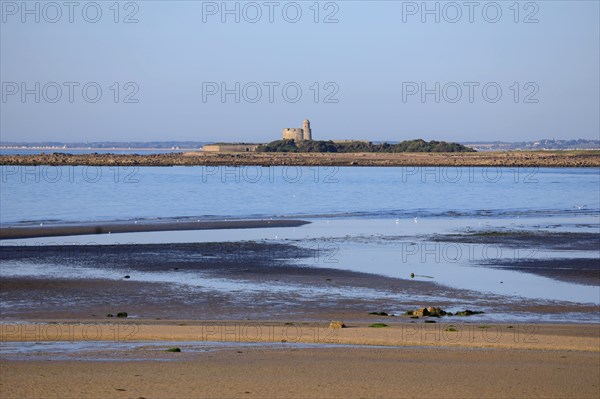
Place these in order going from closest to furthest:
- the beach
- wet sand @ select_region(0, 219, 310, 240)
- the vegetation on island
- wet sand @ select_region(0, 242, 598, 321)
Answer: the beach → wet sand @ select_region(0, 242, 598, 321) → wet sand @ select_region(0, 219, 310, 240) → the vegetation on island

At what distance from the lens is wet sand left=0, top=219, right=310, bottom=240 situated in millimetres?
29375

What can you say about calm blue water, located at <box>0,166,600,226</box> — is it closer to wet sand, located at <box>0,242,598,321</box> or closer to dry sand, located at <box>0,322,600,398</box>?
wet sand, located at <box>0,242,598,321</box>

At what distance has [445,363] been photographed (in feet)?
35.2

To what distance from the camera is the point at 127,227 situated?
31.8m

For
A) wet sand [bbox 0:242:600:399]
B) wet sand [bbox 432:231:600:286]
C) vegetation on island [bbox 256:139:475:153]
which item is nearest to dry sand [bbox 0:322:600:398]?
wet sand [bbox 0:242:600:399]

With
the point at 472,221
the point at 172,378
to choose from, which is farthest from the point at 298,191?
the point at 172,378

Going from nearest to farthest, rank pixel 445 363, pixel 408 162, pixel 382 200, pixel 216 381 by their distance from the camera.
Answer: pixel 216 381 < pixel 445 363 < pixel 382 200 < pixel 408 162

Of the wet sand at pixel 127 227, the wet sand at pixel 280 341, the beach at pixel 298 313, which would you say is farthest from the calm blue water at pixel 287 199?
the wet sand at pixel 280 341

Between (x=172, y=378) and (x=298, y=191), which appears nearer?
(x=172, y=378)

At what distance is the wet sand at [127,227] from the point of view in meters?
29.4

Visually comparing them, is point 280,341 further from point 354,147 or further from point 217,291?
point 354,147

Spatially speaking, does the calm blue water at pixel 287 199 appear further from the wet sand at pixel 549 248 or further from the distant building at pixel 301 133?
the distant building at pixel 301 133

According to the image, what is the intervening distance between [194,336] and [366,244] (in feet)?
47.3

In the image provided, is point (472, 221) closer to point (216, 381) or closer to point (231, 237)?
point (231, 237)
